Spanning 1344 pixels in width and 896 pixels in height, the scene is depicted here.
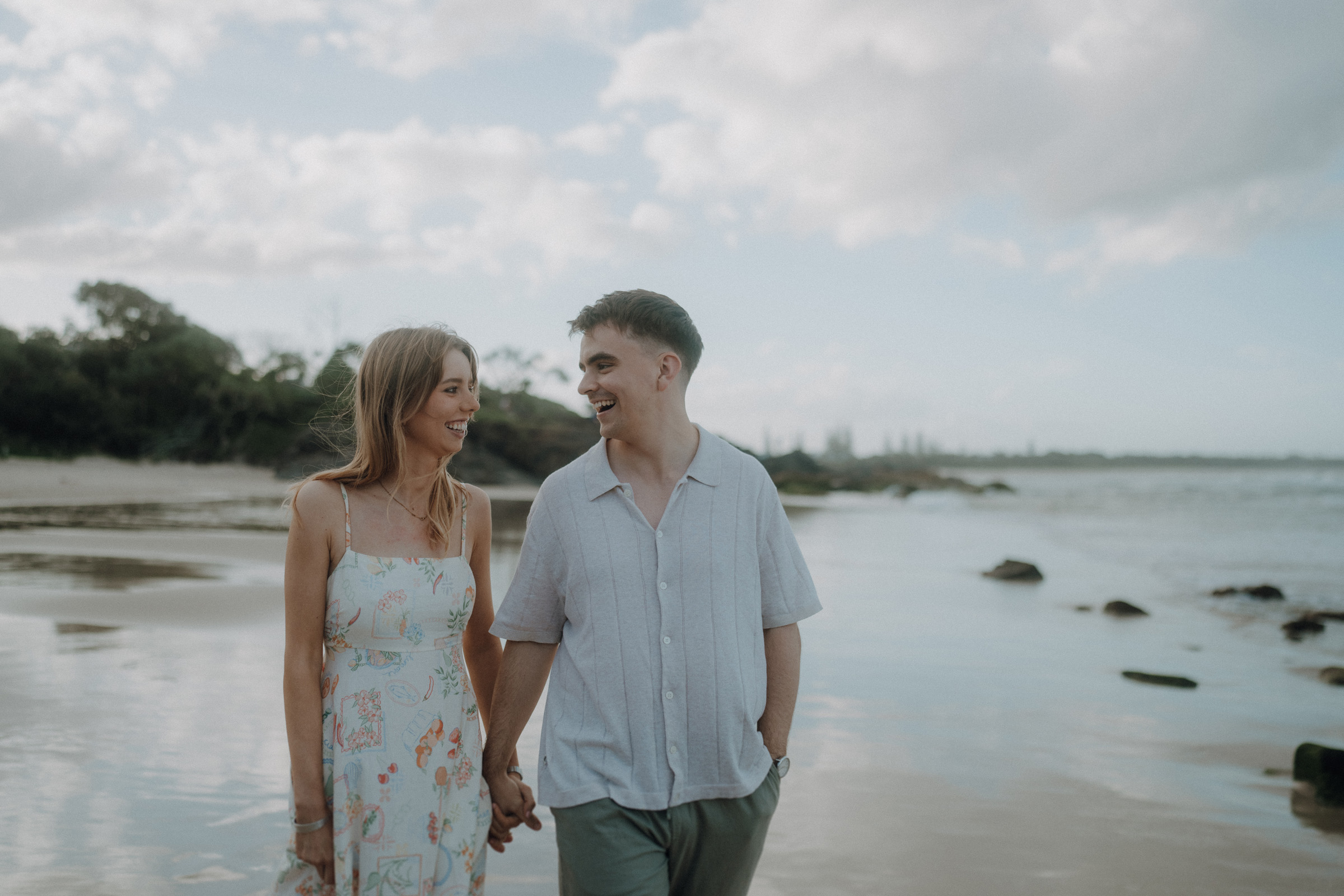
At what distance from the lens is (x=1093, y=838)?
455 centimetres

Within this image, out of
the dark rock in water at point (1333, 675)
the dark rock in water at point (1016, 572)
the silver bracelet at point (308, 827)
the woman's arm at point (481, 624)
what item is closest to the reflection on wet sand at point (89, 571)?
the woman's arm at point (481, 624)

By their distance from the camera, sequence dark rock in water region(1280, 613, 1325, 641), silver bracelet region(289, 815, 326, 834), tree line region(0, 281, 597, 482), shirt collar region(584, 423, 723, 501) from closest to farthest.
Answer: silver bracelet region(289, 815, 326, 834)
shirt collar region(584, 423, 723, 501)
dark rock in water region(1280, 613, 1325, 641)
tree line region(0, 281, 597, 482)

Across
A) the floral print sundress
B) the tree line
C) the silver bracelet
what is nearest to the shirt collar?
the floral print sundress

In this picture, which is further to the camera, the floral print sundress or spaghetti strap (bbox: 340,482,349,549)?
spaghetti strap (bbox: 340,482,349,549)

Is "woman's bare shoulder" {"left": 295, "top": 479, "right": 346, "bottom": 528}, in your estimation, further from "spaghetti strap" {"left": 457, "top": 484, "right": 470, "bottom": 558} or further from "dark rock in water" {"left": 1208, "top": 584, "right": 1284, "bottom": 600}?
"dark rock in water" {"left": 1208, "top": 584, "right": 1284, "bottom": 600}

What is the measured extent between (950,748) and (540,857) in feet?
9.66

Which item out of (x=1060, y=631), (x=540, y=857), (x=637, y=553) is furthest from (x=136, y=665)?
(x=1060, y=631)

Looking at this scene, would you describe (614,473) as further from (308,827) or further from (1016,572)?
(1016,572)

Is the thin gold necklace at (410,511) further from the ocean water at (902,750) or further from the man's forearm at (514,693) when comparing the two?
the ocean water at (902,750)

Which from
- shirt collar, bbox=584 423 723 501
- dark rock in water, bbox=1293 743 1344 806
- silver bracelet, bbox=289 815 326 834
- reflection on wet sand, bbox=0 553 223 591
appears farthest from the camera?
reflection on wet sand, bbox=0 553 223 591

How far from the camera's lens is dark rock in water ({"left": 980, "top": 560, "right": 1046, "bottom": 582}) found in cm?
1478

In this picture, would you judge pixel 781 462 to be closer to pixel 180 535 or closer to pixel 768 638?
pixel 180 535

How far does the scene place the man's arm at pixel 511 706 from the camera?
260cm

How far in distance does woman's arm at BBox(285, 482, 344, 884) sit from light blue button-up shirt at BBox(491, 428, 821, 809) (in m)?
0.47
